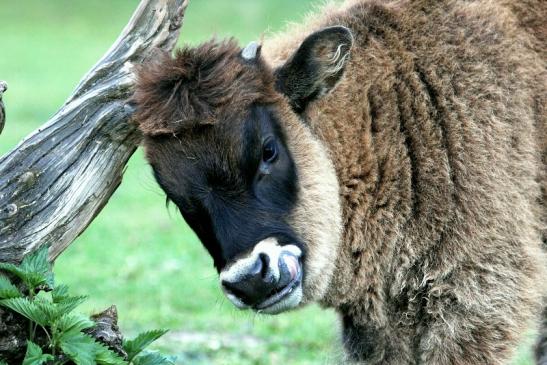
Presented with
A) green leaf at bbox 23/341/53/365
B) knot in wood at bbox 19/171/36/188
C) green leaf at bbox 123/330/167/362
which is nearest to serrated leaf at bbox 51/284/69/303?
Answer: green leaf at bbox 23/341/53/365

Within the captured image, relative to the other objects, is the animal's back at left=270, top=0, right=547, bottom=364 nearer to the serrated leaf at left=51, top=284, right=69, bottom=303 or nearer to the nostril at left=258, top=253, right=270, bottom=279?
the nostril at left=258, top=253, right=270, bottom=279

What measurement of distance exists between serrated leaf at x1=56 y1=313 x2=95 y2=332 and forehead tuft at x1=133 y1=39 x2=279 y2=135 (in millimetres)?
1230

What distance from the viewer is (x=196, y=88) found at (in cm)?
571

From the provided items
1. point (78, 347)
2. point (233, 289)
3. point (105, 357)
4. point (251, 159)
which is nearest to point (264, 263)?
point (233, 289)

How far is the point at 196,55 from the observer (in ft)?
19.2

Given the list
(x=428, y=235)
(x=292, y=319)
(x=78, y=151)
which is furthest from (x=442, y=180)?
(x=292, y=319)

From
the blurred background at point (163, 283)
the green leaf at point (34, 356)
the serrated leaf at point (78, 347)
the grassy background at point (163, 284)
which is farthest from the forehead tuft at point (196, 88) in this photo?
the green leaf at point (34, 356)

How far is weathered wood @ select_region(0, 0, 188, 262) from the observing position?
18.5 feet

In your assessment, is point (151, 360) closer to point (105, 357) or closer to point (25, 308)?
point (105, 357)

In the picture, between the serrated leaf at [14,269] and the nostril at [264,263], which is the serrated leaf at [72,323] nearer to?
the serrated leaf at [14,269]

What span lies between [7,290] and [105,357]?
0.65 metres

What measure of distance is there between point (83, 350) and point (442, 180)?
250cm

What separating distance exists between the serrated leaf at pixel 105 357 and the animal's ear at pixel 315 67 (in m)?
2.00

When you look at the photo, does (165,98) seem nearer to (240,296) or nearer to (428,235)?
(240,296)
